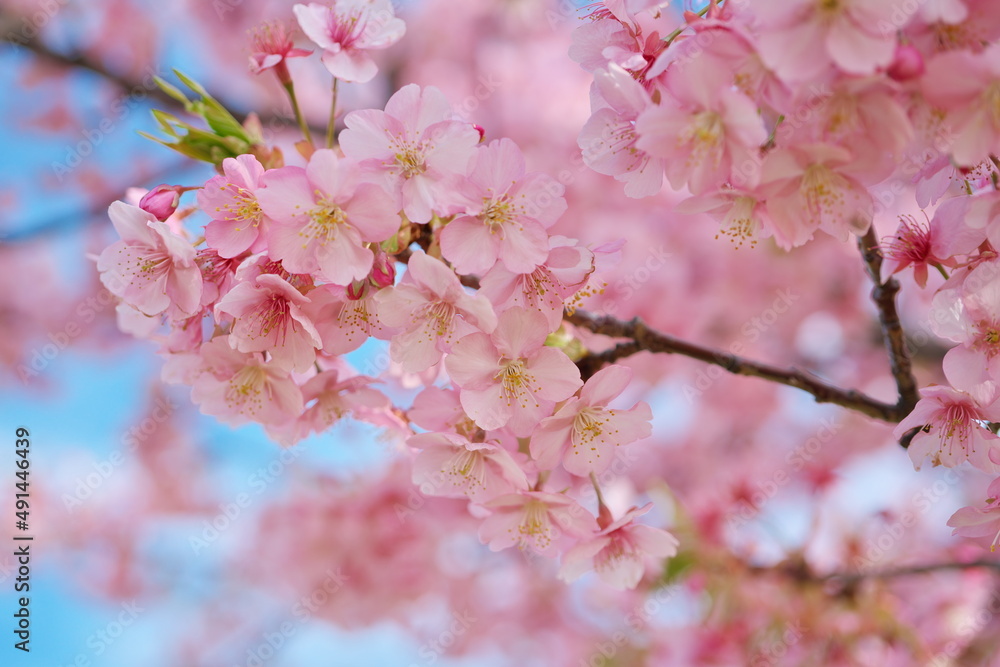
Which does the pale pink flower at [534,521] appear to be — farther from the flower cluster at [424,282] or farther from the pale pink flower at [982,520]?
the pale pink flower at [982,520]

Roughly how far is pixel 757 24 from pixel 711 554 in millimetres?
2246

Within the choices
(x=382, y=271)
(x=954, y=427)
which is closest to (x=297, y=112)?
(x=382, y=271)

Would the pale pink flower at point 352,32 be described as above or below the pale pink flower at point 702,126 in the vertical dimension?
below

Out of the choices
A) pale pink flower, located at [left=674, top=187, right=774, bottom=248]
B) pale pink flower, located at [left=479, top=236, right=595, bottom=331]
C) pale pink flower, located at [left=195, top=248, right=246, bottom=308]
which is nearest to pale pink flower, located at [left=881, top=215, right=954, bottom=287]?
pale pink flower, located at [left=674, top=187, right=774, bottom=248]

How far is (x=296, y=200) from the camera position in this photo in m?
0.92

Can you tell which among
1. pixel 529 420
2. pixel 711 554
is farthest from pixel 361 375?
pixel 711 554

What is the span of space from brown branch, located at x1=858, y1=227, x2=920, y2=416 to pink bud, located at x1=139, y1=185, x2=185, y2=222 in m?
0.99

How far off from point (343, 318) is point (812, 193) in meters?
0.60

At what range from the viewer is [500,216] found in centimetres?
92

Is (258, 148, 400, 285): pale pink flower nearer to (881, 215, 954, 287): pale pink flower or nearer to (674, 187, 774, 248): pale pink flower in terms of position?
(674, 187, 774, 248): pale pink flower

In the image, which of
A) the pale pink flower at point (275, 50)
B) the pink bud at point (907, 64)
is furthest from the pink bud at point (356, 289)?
the pink bud at point (907, 64)

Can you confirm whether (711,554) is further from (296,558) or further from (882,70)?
(882,70)

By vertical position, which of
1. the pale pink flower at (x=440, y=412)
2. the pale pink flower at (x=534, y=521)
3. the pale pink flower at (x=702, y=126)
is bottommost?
the pale pink flower at (x=534, y=521)

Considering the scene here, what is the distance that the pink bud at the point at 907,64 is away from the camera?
2.33 feet
